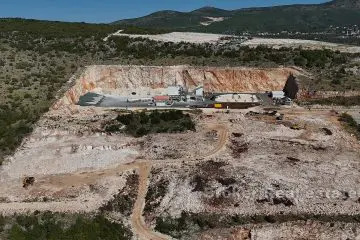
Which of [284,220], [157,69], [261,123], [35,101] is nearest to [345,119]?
[261,123]

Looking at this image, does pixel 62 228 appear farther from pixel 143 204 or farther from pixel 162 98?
pixel 162 98

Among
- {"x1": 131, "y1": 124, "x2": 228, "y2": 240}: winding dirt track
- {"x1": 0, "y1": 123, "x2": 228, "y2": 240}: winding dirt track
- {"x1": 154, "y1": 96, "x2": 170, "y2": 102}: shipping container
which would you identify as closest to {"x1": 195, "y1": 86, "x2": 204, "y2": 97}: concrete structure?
{"x1": 154, "y1": 96, "x2": 170, "y2": 102}: shipping container

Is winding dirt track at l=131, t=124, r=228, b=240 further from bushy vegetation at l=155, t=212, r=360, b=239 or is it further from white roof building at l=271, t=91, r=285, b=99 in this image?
white roof building at l=271, t=91, r=285, b=99

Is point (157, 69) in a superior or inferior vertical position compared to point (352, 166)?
superior

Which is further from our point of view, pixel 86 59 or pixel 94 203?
pixel 86 59

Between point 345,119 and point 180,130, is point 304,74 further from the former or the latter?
point 180,130

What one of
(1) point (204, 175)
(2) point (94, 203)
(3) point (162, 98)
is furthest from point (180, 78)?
(2) point (94, 203)

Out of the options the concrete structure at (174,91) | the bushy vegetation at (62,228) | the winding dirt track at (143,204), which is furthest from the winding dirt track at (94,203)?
the concrete structure at (174,91)
